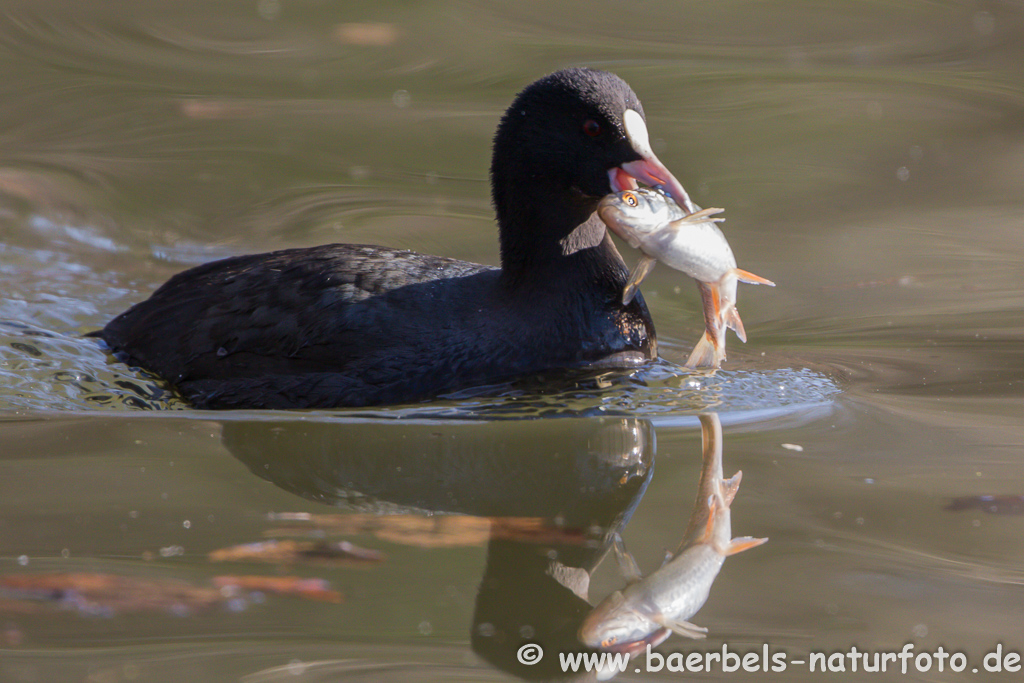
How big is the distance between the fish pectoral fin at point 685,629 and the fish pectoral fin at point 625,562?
0.19m

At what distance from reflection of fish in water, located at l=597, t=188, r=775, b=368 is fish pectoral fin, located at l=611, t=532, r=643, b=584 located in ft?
4.19

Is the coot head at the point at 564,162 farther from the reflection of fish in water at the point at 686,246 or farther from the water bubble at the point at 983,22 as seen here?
the water bubble at the point at 983,22

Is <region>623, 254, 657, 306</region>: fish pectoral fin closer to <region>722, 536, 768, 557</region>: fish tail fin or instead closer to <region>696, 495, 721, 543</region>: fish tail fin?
<region>696, 495, 721, 543</region>: fish tail fin

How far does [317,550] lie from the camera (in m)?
2.93

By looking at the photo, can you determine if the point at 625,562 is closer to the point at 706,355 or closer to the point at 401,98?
the point at 706,355

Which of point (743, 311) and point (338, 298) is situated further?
point (743, 311)

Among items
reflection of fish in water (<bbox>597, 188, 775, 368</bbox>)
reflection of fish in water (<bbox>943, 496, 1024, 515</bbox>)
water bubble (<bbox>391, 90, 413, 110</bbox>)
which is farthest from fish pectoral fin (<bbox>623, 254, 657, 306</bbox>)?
water bubble (<bbox>391, 90, 413, 110</bbox>)

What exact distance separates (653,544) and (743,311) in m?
3.01

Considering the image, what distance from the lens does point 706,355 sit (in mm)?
4379

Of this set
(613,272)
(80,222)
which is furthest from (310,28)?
(613,272)

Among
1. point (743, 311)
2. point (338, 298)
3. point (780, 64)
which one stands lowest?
point (743, 311)

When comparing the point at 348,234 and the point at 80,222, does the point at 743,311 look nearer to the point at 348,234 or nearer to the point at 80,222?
the point at 348,234

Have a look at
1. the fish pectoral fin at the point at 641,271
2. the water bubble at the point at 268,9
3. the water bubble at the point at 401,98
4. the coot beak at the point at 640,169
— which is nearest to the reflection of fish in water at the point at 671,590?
the fish pectoral fin at the point at 641,271

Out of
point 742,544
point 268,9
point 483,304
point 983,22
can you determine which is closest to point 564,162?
point 483,304
